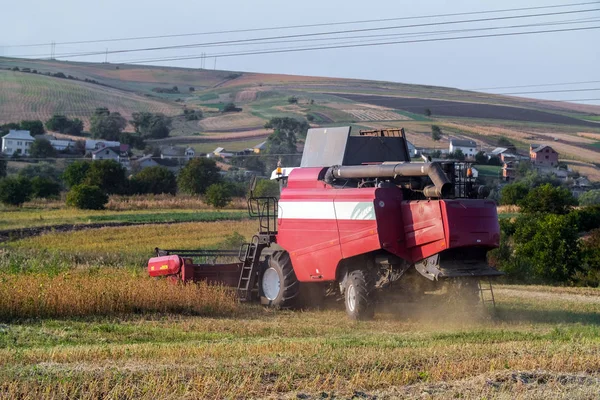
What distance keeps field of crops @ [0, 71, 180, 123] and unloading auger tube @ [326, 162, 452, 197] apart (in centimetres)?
10132

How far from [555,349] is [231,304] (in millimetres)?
7550

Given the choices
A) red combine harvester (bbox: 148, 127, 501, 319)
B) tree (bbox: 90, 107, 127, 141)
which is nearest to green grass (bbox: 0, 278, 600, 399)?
red combine harvester (bbox: 148, 127, 501, 319)

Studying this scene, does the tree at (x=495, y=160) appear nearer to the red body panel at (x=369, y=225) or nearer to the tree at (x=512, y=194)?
the tree at (x=512, y=194)

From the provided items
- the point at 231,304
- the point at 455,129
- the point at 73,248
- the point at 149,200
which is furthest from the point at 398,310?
the point at 455,129

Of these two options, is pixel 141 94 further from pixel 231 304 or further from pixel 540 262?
pixel 231 304

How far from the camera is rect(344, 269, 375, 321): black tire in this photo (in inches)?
607

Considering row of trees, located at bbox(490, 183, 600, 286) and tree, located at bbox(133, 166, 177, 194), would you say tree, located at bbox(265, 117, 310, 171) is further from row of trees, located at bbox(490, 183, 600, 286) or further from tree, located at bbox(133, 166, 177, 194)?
row of trees, located at bbox(490, 183, 600, 286)

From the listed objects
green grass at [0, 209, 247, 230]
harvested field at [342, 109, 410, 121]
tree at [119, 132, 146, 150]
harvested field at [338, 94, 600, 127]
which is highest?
harvested field at [338, 94, 600, 127]

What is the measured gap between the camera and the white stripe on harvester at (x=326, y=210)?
600 inches

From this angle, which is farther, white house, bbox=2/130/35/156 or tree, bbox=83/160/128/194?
white house, bbox=2/130/35/156

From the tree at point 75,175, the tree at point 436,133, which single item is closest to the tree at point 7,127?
the tree at point 75,175

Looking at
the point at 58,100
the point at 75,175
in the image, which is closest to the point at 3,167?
the point at 75,175

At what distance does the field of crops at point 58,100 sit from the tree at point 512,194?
2700 inches

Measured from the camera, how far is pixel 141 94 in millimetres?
130750
